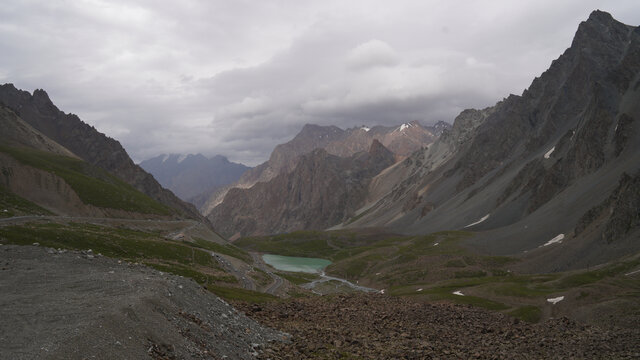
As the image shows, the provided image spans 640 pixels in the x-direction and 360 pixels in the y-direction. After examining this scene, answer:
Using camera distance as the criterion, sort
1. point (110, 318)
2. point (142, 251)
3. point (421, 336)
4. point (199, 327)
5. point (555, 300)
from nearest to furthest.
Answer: point (110, 318) → point (199, 327) → point (421, 336) → point (555, 300) → point (142, 251)

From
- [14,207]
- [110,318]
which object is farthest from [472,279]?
[14,207]

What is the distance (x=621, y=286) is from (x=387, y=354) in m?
57.6

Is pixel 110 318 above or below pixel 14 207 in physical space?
below

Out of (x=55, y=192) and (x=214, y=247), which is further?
(x=214, y=247)

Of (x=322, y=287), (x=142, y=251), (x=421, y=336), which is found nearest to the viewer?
(x=421, y=336)

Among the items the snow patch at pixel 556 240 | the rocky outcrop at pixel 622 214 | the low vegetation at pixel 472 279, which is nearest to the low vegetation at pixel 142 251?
the low vegetation at pixel 472 279

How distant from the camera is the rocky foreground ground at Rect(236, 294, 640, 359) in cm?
3709

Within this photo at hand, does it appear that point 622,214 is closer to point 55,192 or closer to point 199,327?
point 199,327

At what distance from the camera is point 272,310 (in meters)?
50.9

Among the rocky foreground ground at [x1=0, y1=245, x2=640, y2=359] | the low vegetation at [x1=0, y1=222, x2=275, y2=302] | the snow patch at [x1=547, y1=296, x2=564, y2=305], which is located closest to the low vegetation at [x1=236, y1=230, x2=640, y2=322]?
the snow patch at [x1=547, y1=296, x2=564, y2=305]

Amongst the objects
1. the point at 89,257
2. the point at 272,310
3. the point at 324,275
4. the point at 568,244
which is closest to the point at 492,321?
the point at 272,310

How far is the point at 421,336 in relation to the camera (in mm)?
46938

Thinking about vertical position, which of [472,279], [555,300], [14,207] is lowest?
[472,279]

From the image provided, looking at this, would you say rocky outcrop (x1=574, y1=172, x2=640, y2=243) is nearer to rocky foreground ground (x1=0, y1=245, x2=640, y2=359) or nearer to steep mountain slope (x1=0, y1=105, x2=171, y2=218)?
rocky foreground ground (x1=0, y1=245, x2=640, y2=359)
